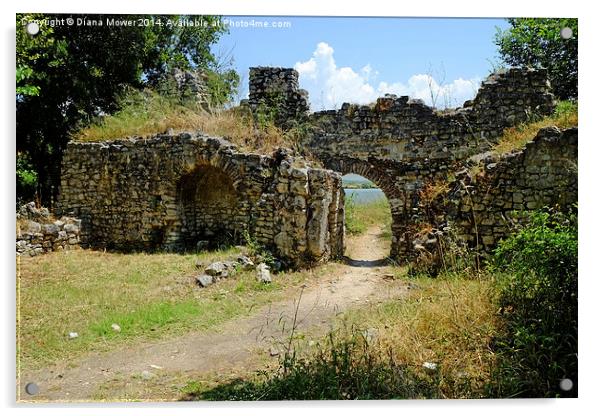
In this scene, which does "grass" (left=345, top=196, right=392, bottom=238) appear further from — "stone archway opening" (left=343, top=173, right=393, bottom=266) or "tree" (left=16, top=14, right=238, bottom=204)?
"tree" (left=16, top=14, right=238, bottom=204)

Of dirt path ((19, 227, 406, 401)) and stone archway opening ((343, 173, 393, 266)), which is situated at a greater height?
stone archway opening ((343, 173, 393, 266))

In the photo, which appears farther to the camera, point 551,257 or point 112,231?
point 112,231

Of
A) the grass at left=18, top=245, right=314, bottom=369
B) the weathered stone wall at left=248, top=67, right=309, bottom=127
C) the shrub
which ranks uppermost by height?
the weathered stone wall at left=248, top=67, right=309, bottom=127

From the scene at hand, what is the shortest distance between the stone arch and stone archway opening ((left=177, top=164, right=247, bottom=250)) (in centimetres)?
256

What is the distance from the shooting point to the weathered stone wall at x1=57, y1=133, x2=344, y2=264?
7.80m

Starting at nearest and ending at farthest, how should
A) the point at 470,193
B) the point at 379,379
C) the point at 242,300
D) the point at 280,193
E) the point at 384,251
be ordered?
1. the point at 379,379
2. the point at 242,300
3. the point at 470,193
4. the point at 280,193
5. the point at 384,251

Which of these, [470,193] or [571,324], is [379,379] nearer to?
[571,324]

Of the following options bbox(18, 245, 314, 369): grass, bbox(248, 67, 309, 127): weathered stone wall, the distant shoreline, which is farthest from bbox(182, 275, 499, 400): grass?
bbox(248, 67, 309, 127): weathered stone wall

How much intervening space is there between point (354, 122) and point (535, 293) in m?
6.58

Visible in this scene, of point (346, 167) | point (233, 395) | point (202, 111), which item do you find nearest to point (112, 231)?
point (202, 111)

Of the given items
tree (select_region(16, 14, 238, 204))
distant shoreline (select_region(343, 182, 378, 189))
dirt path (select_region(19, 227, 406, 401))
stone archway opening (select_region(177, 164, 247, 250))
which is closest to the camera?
dirt path (select_region(19, 227, 406, 401))

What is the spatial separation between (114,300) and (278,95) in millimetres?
5929

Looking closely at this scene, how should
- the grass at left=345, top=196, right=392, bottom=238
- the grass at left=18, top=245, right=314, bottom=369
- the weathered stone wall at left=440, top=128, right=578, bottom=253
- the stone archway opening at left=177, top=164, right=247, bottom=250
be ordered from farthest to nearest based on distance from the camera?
the grass at left=345, top=196, right=392, bottom=238
the stone archway opening at left=177, top=164, right=247, bottom=250
the weathered stone wall at left=440, top=128, right=578, bottom=253
the grass at left=18, top=245, right=314, bottom=369

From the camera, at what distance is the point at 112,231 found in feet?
29.2
